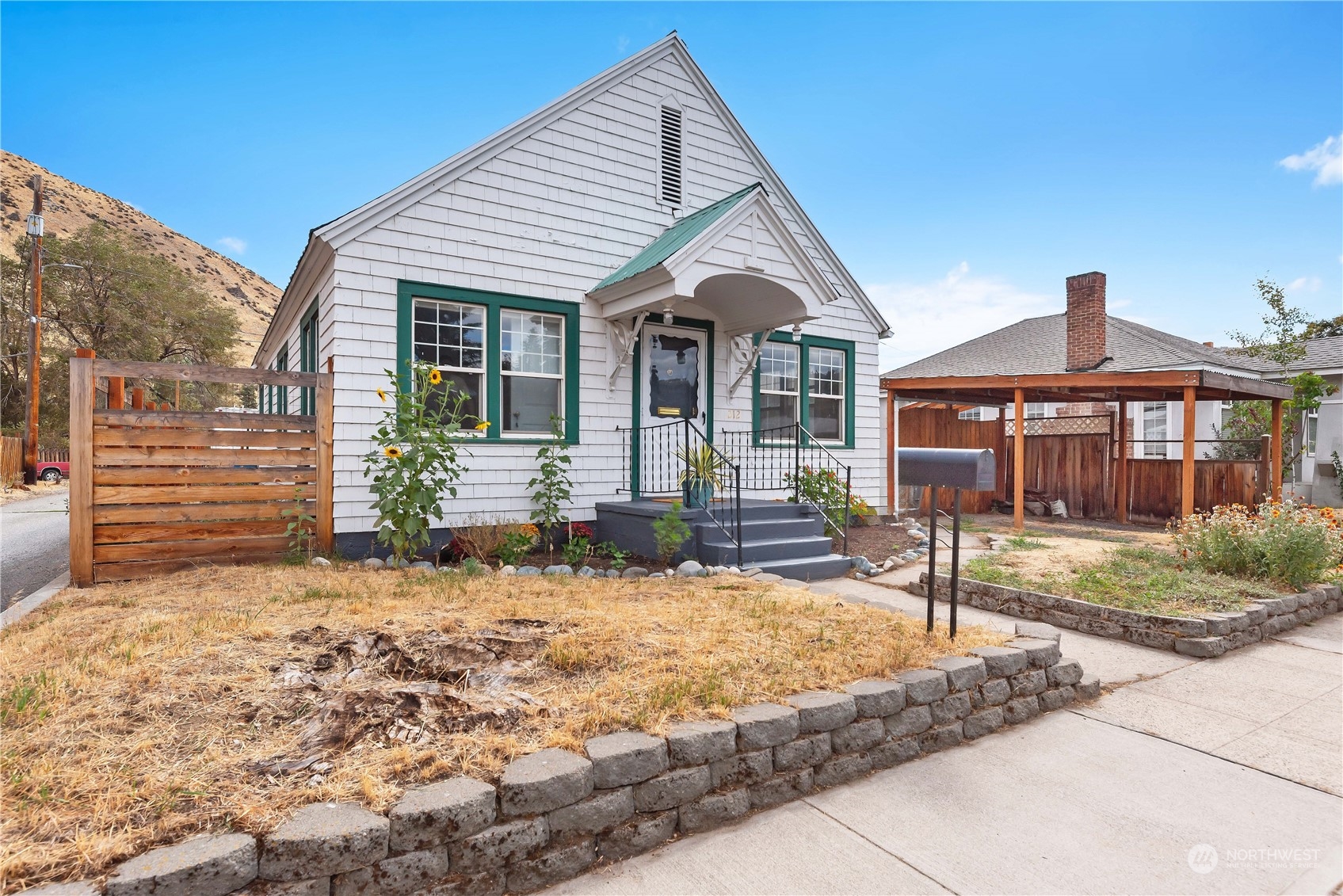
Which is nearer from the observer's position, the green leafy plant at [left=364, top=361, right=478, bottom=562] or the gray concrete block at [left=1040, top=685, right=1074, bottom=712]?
the gray concrete block at [left=1040, top=685, right=1074, bottom=712]

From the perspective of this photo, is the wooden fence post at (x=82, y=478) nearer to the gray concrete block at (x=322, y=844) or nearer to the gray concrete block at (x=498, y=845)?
the gray concrete block at (x=322, y=844)

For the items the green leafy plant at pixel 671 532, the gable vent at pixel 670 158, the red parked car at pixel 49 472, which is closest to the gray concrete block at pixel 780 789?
the green leafy plant at pixel 671 532

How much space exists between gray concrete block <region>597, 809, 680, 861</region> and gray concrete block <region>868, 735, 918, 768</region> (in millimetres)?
1129

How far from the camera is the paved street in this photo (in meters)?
6.69

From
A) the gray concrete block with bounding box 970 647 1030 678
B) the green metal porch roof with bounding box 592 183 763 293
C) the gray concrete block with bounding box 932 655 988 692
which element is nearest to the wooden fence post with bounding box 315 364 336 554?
the green metal porch roof with bounding box 592 183 763 293

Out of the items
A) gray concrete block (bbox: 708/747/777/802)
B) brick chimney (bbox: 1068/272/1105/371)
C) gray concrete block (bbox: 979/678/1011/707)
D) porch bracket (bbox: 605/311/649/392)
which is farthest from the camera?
brick chimney (bbox: 1068/272/1105/371)

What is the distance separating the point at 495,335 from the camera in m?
7.98

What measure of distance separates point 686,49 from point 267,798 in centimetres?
995

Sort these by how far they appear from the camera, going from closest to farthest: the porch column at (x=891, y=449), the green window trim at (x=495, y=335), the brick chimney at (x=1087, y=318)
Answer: the green window trim at (x=495, y=335) < the porch column at (x=891, y=449) < the brick chimney at (x=1087, y=318)

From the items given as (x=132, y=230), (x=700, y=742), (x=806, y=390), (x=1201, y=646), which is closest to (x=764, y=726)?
(x=700, y=742)

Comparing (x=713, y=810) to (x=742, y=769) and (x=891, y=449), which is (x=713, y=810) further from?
(x=891, y=449)

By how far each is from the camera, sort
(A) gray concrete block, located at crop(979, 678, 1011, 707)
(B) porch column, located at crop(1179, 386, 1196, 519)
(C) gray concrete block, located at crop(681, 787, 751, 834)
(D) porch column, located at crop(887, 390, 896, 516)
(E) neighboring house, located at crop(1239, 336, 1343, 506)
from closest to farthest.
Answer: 1. (C) gray concrete block, located at crop(681, 787, 751, 834)
2. (A) gray concrete block, located at crop(979, 678, 1011, 707)
3. (B) porch column, located at crop(1179, 386, 1196, 519)
4. (D) porch column, located at crop(887, 390, 896, 516)
5. (E) neighboring house, located at crop(1239, 336, 1343, 506)

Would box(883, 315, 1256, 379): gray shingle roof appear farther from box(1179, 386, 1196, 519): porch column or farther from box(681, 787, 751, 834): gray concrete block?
box(681, 787, 751, 834): gray concrete block

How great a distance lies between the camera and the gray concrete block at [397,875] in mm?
2045
